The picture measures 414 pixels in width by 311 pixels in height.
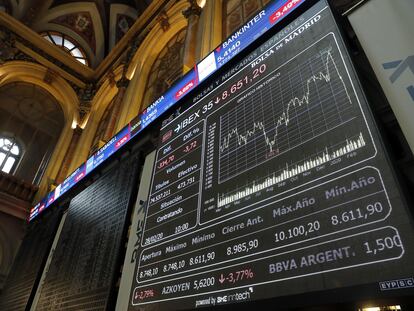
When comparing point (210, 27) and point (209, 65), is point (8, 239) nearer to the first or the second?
point (210, 27)

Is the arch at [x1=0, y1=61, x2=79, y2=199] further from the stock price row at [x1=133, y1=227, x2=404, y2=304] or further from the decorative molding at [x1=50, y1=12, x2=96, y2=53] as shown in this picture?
the stock price row at [x1=133, y1=227, x2=404, y2=304]

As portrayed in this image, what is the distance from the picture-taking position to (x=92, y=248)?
4.88m

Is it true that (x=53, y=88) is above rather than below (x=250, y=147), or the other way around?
above

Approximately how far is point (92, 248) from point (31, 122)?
36.0 ft

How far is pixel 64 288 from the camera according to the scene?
16.3 feet

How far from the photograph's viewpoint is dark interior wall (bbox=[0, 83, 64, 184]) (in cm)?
1294

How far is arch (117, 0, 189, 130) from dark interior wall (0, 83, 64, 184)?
508 centimetres

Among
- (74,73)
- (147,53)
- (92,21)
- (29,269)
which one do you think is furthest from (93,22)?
(29,269)

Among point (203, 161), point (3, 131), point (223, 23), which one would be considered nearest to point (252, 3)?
point (223, 23)

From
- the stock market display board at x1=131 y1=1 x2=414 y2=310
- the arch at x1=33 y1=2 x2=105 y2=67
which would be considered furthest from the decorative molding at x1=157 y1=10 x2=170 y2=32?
the stock market display board at x1=131 y1=1 x2=414 y2=310

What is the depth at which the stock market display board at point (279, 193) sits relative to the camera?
1840mm

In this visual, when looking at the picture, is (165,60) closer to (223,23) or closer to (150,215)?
(223,23)

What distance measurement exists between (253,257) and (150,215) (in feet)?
5.77

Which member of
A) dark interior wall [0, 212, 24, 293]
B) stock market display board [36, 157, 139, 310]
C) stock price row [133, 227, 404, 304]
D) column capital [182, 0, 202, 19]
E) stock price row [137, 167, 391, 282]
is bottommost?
stock price row [133, 227, 404, 304]
